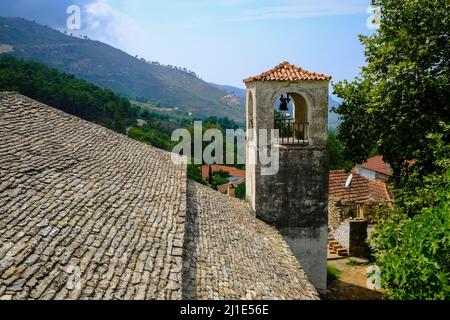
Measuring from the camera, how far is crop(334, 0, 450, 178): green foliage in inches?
484

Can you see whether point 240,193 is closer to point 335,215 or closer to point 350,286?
point 335,215

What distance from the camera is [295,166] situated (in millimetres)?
13477

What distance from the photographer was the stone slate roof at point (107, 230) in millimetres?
5676

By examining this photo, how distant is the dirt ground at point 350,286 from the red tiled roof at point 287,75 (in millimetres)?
8190

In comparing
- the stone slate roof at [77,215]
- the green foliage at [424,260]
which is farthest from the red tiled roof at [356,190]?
the green foliage at [424,260]

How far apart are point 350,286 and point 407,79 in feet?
28.6

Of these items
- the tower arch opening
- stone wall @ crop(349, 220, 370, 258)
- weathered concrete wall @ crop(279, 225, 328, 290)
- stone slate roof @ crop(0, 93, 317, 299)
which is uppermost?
the tower arch opening

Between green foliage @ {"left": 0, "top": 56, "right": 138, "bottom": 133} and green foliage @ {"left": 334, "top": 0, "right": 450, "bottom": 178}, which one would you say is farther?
green foliage @ {"left": 0, "top": 56, "right": 138, "bottom": 133}

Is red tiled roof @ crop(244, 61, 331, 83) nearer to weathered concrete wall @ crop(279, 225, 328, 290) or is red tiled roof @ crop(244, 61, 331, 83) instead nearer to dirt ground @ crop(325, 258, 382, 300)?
weathered concrete wall @ crop(279, 225, 328, 290)

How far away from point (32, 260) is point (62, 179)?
3201mm

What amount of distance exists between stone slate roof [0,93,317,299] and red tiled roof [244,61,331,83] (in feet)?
14.6

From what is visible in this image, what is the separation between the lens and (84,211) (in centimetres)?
756

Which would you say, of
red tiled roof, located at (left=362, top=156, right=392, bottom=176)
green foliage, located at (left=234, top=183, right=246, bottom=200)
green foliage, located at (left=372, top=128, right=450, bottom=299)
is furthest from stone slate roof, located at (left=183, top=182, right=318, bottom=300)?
red tiled roof, located at (left=362, top=156, right=392, bottom=176)
